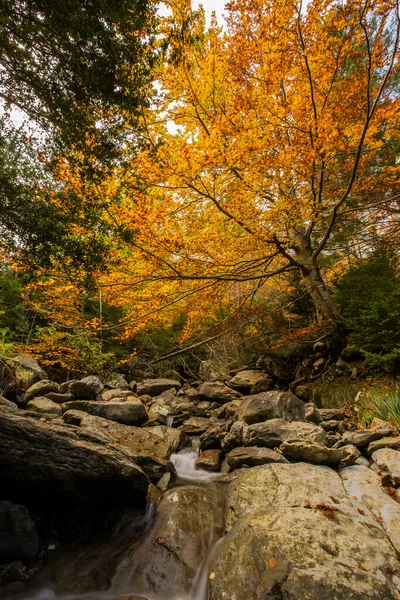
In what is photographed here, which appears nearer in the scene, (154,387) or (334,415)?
(334,415)

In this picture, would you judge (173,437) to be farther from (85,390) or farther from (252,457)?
(85,390)

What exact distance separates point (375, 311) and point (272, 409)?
340 centimetres

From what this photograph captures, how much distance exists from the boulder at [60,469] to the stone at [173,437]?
164 centimetres

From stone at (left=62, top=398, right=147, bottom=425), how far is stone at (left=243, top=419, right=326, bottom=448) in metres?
2.64

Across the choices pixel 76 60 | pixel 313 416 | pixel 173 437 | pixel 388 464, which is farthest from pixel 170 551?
pixel 76 60

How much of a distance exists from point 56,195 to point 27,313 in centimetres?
921

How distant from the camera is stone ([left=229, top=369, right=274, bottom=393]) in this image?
882 centimetres

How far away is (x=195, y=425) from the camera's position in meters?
6.54

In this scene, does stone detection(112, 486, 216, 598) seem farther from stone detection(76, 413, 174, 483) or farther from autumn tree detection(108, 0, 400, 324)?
autumn tree detection(108, 0, 400, 324)

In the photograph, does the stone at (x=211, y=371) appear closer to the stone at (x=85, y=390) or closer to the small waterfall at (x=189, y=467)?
the stone at (x=85, y=390)

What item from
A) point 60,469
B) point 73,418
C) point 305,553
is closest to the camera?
point 305,553

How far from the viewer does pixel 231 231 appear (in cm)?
665

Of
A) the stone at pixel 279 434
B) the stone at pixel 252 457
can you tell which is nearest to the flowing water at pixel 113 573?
the stone at pixel 252 457

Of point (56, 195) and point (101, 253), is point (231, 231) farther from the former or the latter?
point (56, 195)
